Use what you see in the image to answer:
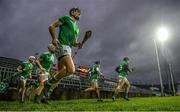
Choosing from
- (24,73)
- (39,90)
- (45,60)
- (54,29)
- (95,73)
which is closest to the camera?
(54,29)

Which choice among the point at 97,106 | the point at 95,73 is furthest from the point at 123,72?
the point at 97,106

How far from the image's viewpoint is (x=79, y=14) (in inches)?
327

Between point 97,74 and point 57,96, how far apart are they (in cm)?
468

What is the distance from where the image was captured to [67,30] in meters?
8.28

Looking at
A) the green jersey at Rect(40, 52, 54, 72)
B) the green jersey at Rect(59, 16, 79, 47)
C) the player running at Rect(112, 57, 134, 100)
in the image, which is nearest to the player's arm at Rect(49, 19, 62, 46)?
the green jersey at Rect(59, 16, 79, 47)

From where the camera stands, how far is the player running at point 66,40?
7.73 m

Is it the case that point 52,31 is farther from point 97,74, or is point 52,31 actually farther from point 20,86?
point 97,74

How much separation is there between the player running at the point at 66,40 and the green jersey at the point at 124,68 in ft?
28.9

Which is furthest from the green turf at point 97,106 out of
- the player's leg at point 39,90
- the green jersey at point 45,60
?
the green jersey at point 45,60

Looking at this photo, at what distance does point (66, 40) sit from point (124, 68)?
381 inches

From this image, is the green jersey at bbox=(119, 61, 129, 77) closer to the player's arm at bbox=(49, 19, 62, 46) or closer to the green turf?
the green turf

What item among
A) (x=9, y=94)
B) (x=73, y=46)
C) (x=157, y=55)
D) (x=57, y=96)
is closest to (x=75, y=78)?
(x=57, y=96)

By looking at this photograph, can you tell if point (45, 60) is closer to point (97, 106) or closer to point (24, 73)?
point (24, 73)

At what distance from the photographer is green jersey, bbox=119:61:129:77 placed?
17.1 m
